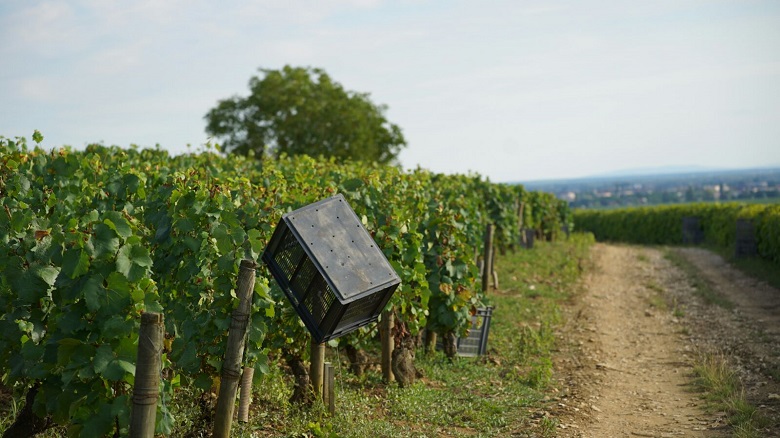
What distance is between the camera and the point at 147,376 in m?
3.99

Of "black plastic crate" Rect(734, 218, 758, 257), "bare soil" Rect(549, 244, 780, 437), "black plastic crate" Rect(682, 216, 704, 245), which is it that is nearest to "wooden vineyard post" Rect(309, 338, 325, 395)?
"bare soil" Rect(549, 244, 780, 437)

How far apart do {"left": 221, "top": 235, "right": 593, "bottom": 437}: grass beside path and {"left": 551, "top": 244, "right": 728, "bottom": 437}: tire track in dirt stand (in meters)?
0.35

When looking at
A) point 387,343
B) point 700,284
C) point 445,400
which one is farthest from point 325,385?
point 700,284

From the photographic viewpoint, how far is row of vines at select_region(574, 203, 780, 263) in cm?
2017

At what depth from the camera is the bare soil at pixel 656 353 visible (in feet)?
24.4

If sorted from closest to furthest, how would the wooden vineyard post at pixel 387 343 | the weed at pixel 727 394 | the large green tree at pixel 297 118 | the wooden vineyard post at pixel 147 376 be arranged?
the wooden vineyard post at pixel 147 376 < the weed at pixel 727 394 < the wooden vineyard post at pixel 387 343 < the large green tree at pixel 297 118

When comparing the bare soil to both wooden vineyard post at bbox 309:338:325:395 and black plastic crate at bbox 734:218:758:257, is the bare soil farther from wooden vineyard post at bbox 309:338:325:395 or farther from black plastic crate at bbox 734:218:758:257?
black plastic crate at bbox 734:218:758:257

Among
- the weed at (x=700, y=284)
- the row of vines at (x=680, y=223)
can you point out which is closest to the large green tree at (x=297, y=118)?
the row of vines at (x=680, y=223)

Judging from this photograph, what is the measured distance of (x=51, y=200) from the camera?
5.93m

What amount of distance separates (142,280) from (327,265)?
121cm

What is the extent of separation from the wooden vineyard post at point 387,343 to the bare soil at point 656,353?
67.1 inches

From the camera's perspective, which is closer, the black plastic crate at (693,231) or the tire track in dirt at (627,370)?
the tire track in dirt at (627,370)

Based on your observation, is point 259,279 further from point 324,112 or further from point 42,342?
point 324,112

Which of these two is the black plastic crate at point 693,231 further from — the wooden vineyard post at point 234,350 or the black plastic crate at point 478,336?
the wooden vineyard post at point 234,350
